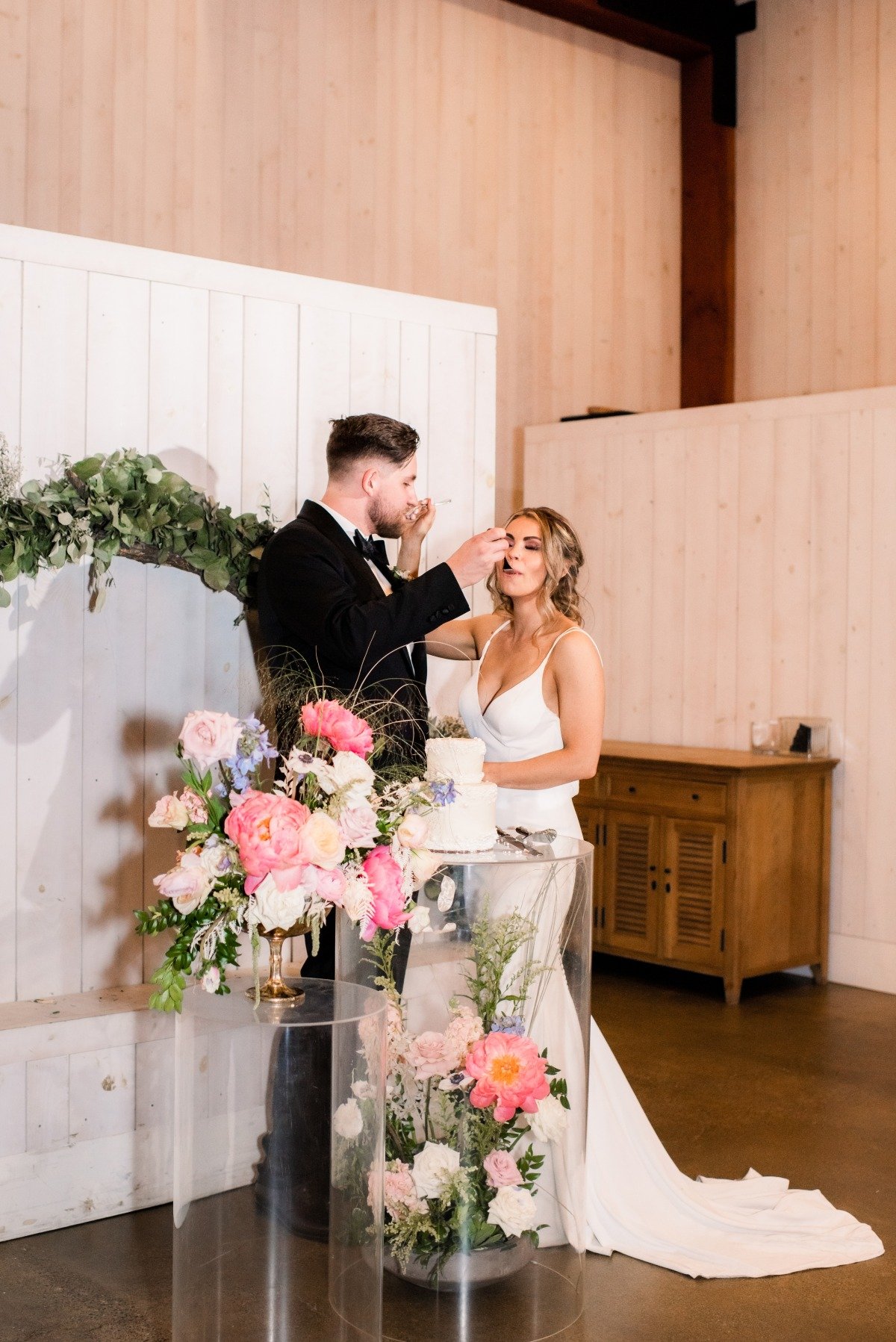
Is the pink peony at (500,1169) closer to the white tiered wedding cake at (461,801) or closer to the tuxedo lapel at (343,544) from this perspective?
the white tiered wedding cake at (461,801)

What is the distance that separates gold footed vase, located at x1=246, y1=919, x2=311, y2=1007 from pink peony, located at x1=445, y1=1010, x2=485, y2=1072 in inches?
17.2

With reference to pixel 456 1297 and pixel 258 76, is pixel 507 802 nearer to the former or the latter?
pixel 456 1297

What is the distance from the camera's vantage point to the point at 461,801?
9.34 ft

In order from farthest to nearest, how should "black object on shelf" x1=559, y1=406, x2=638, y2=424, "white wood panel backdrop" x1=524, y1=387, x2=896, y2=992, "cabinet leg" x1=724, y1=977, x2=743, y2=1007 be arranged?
"black object on shelf" x1=559, y1=406, x2=638, y2=424, "white wood panel backdrop" x1=524, y1=387, x2=896, y2=992, "cabinet leg" x1=724, y1=977, x2=743, y2=1007

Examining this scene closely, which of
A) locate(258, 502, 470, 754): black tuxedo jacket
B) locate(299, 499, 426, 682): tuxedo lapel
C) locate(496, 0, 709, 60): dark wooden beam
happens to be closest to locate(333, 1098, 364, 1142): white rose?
locate(258, 502, 470, 754): black tuxedo jacket

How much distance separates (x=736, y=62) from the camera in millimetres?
8414

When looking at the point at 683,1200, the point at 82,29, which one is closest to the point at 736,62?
the point at 82,29

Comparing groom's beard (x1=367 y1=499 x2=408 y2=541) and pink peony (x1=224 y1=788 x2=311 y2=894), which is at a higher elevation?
groom's beard (x1=367 y1=499 x2=408 y2=541)

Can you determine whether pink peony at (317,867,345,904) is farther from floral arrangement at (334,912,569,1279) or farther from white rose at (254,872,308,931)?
floral arrangement at (334,912,569,1279)

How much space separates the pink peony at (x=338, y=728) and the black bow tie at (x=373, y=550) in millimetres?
1133

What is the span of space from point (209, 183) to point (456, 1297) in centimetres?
529

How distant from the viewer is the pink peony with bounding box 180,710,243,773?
7.85ft

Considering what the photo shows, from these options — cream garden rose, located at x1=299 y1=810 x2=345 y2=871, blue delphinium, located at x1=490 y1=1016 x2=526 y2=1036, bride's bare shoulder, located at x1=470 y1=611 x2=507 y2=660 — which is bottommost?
blue delphinium, located at x1=490 y1=1016 x2=526 y2=1036

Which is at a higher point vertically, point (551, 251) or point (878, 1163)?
point (551, 251)
